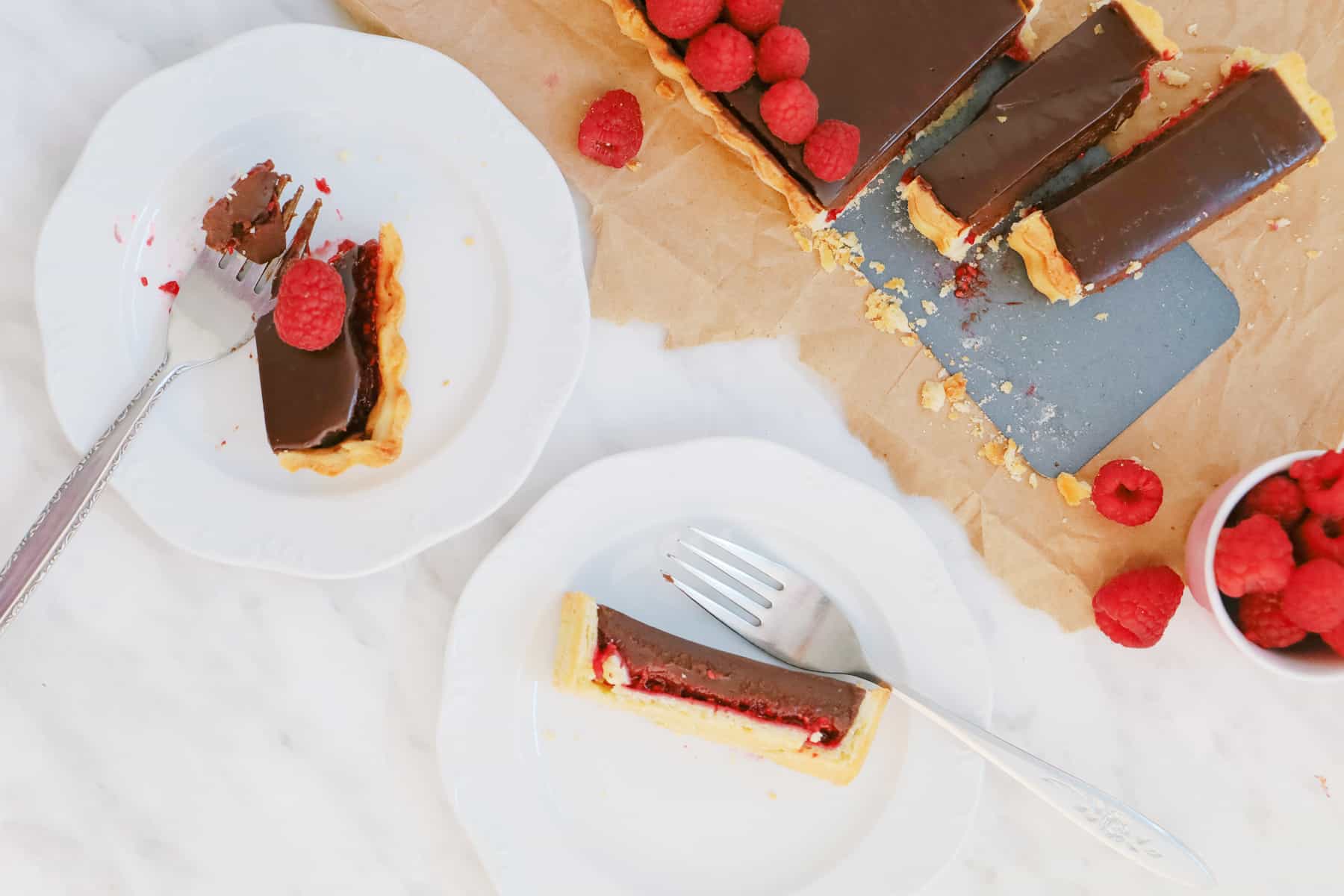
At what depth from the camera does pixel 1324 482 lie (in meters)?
2.13

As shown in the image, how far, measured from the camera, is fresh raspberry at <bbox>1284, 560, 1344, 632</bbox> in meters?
2.03

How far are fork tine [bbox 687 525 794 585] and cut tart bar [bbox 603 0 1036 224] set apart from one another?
33.2 inches

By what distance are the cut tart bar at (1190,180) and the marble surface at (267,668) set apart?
2.30 feet

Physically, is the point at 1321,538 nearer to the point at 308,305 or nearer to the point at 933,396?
the point at 933,396

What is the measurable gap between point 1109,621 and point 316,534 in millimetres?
1934

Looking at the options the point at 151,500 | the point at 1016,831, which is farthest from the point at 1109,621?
the point at 151,500

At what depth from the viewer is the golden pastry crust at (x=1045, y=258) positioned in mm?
2305

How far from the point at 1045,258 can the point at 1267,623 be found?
100 centimetres

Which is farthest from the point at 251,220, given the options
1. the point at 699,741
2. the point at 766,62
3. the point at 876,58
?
the point at 699,741

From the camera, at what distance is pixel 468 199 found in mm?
2252

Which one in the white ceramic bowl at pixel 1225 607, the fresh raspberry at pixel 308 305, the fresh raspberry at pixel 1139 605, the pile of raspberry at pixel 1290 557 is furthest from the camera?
the fresh raspberry at pixel 1139 605

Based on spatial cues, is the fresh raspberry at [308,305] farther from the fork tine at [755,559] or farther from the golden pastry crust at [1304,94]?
the golden pastry crust at [1304,94]

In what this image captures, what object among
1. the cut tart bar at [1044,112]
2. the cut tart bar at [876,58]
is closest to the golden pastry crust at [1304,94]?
the cut tart bar at [1044,112]

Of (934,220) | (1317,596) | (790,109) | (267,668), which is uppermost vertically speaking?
(790,109)
